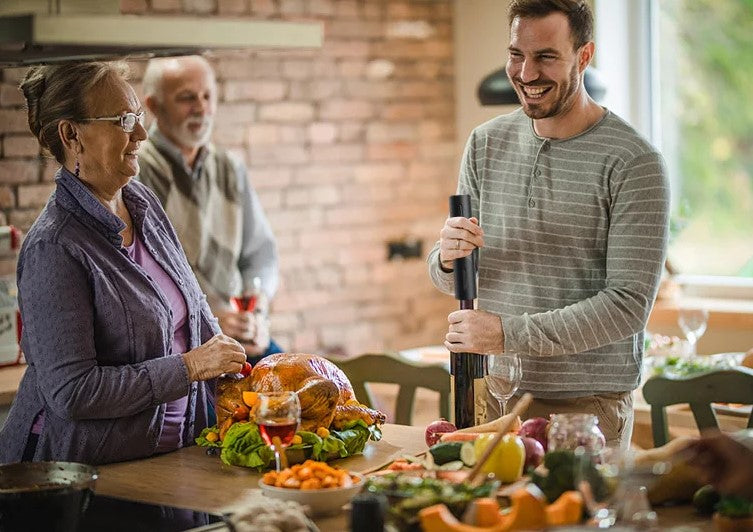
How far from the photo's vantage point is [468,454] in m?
2.33

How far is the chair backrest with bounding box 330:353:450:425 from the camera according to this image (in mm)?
3676

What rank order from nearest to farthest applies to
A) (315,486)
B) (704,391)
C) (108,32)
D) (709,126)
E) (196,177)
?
(108,32) → (315,486) → (704,391) → (196,177) → (709,126)

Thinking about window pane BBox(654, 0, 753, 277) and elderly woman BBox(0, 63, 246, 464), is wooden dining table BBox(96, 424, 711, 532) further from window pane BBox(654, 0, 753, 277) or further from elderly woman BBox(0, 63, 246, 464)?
window pane BBox(654, 0, 753, 277)

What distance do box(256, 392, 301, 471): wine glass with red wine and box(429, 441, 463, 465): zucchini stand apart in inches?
10.8

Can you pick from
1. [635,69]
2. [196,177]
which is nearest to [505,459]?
[196,177]

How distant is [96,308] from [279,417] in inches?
21.0

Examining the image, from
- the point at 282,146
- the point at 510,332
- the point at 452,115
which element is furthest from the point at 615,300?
the point at 452,115

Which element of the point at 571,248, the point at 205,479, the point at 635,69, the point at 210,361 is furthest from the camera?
Answer: the point at 635,69

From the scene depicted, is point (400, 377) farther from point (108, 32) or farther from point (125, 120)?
point (108, 32)

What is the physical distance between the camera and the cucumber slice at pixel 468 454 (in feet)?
7.63

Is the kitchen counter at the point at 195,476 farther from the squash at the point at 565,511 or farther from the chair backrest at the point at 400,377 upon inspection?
the chair backrest at the point at 400,377

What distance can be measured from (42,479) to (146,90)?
263cm

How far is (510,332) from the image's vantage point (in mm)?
2732

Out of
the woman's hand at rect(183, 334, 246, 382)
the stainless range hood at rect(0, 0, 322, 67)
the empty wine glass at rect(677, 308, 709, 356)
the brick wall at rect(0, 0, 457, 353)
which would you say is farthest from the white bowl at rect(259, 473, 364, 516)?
the brick wall at rect(0, 0, 457, 353)
